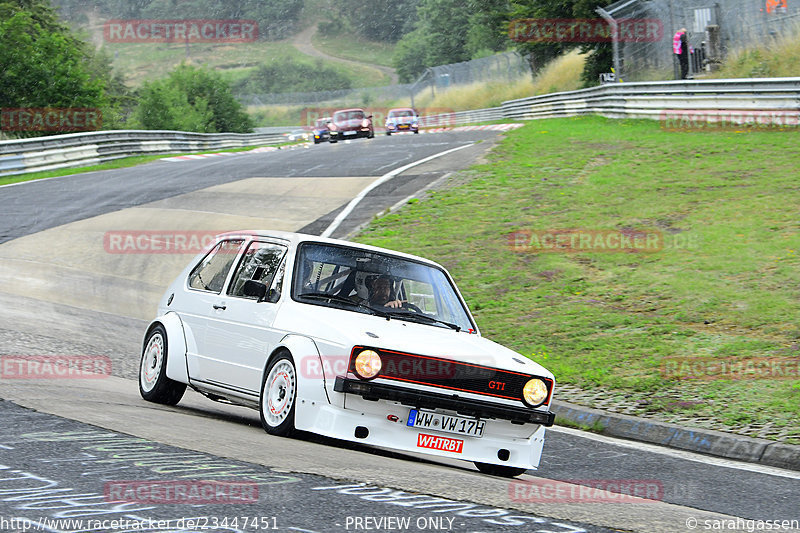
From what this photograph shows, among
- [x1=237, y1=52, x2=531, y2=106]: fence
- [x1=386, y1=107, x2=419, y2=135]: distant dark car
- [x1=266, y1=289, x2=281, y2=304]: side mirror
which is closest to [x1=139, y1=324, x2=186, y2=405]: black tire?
[x1=266, y1=289, x2=281, y2=304]: side mirror

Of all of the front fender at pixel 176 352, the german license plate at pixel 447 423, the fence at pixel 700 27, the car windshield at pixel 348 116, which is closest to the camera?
the german license plate at pixel 447 423

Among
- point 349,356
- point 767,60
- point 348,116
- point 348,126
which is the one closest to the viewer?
point 349,356

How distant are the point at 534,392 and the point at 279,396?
1768 millimetres

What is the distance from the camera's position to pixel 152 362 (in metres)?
8.47

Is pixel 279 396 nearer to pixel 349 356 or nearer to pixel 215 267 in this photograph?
pixel 349 356

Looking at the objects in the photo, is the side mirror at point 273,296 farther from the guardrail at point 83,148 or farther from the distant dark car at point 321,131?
the distant dark car at point 321,131

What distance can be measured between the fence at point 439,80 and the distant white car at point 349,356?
181 feet

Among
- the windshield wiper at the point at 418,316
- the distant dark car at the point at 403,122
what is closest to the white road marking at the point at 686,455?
the windshield wiper at the point at 418,316

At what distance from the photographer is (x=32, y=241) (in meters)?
17.5

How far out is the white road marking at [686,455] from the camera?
7008mm

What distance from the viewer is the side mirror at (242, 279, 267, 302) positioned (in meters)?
7.43

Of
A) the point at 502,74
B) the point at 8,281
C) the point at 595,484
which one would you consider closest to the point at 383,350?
the point at 595,484

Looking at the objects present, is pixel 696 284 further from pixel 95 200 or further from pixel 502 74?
pixel 502 74

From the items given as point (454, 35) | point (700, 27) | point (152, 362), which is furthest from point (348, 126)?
point (454, 35)
